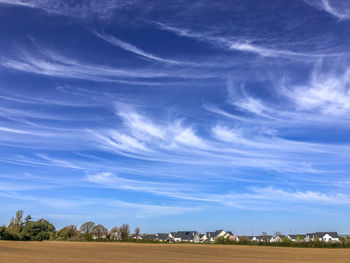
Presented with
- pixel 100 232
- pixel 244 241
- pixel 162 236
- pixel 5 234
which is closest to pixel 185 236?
pixel 162 236

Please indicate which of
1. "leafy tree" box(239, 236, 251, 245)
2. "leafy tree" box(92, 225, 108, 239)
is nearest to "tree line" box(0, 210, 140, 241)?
"leafy tree" box(92, 225, 108, 239)

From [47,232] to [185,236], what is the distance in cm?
8876

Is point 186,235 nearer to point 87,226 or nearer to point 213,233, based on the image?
point 213,233

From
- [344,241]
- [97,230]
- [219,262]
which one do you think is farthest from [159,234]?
[219,262]

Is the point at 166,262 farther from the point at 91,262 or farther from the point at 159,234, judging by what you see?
the point at 159,234

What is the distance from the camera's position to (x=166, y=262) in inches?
1136

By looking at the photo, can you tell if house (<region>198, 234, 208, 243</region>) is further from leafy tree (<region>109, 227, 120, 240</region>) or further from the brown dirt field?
the brown dirt field

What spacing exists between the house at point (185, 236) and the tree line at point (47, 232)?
68.4 meters

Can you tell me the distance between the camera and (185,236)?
560 ft

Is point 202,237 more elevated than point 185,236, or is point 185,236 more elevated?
point 185,236

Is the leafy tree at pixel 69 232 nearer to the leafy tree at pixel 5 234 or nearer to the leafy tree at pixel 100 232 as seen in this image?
the leafy tree at pixel 100 232

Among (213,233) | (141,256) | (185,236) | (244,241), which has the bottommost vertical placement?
(141,256)

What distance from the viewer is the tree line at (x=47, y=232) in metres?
90.3

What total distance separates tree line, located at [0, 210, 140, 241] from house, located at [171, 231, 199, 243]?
2692 inches
